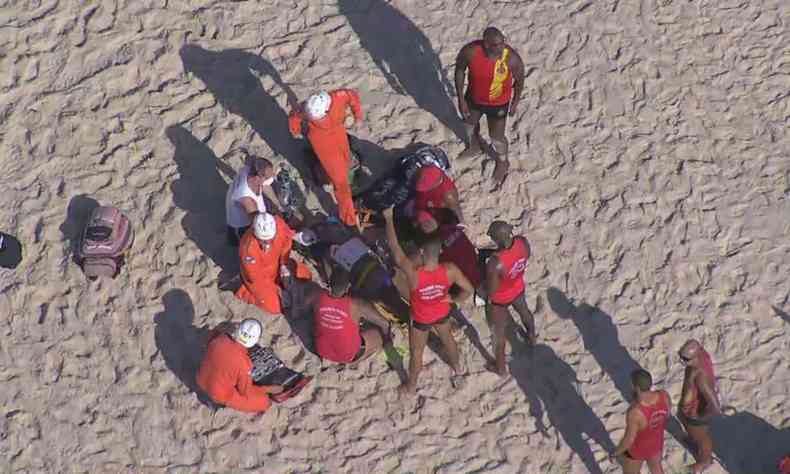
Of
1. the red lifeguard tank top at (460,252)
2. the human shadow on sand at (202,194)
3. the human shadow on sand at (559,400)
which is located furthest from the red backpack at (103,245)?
the human shadow on sand at (559,400)

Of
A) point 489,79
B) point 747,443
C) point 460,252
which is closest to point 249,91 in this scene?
point 489,79

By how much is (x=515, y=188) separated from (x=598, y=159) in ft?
3.06

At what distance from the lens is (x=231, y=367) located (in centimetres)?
920

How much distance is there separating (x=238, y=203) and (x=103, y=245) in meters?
1.32

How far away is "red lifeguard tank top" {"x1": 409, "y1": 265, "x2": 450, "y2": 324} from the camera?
8.91 m

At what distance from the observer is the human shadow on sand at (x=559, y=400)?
984 cm

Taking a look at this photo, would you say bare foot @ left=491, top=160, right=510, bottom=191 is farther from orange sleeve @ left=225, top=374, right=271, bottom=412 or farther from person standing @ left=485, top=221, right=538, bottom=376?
orange sleeve @ left=225, top=374, right=271, bottom=412

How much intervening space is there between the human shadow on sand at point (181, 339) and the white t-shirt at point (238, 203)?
2.86 ft

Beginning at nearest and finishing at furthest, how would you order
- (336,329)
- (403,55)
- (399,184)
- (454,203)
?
(336,329) < (454,203) < (399,184) < (403,55)

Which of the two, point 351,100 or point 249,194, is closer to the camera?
point 249,194

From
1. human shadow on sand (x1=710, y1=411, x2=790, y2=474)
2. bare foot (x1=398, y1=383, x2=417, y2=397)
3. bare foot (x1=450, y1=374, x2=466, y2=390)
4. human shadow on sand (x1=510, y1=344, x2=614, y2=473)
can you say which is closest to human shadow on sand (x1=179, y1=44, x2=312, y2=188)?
bare foot (x1=398, y1=383, x2=417, y2=397)

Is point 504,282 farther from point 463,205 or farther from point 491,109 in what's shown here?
point 491,109

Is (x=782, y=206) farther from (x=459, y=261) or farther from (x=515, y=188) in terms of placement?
(x=459, y=261)

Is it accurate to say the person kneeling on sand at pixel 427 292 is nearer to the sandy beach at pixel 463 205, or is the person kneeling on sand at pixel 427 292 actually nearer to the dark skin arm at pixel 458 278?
the dark skin arm at pixel 458 278
